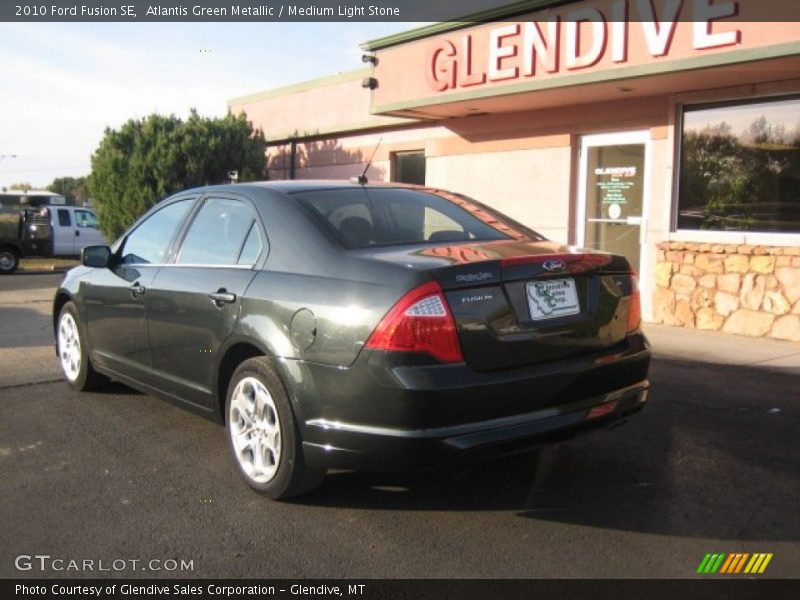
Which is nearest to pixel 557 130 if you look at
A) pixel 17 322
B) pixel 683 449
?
pixel 683 449

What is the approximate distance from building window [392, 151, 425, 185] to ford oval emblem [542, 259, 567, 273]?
9.73m

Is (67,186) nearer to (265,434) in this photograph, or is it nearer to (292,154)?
(292,154)

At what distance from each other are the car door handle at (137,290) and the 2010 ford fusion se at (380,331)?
13cm

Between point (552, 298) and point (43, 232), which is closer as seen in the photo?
point (552, 298)

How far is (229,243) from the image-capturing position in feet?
14.2

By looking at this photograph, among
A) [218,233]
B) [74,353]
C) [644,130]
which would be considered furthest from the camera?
[644,130]

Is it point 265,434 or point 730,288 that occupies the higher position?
point 730,288

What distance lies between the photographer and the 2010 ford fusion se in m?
3.21

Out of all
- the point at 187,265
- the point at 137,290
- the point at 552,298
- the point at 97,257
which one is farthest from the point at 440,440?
the point at 97,257

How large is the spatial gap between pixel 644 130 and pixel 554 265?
22.1 ft

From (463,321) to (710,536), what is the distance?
1480 millimetres

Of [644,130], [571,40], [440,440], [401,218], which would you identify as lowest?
[440,440]

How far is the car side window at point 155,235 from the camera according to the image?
4.94m

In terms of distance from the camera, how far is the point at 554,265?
353 cm
